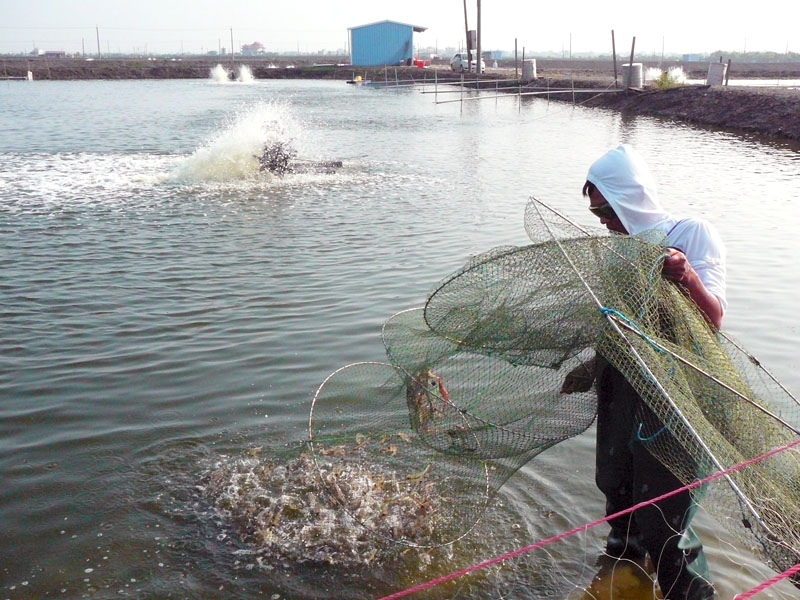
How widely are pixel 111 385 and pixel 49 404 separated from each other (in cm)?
49

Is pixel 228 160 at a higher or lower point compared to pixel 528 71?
lower

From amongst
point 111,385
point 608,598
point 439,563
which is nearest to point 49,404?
point 111,385

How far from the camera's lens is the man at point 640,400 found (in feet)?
10.3

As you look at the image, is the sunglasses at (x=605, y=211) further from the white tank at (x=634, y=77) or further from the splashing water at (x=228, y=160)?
the white tank at (x=634, y=77)

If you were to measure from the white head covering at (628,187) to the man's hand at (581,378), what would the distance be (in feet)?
2.01

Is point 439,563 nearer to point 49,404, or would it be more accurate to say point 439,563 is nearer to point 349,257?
point 49,404

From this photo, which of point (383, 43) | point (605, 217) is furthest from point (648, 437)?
point (383, 43)

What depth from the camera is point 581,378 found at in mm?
3484

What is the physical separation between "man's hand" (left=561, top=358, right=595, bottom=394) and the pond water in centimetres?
126

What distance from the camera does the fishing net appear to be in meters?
2.95

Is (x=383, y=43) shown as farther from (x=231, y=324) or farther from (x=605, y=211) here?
(x=605, y=211)

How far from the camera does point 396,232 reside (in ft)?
37.8

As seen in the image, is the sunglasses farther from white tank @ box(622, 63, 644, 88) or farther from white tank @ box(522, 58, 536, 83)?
white tank @ box(522, 58, 536, 83)

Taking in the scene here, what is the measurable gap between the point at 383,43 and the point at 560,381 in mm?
82238
